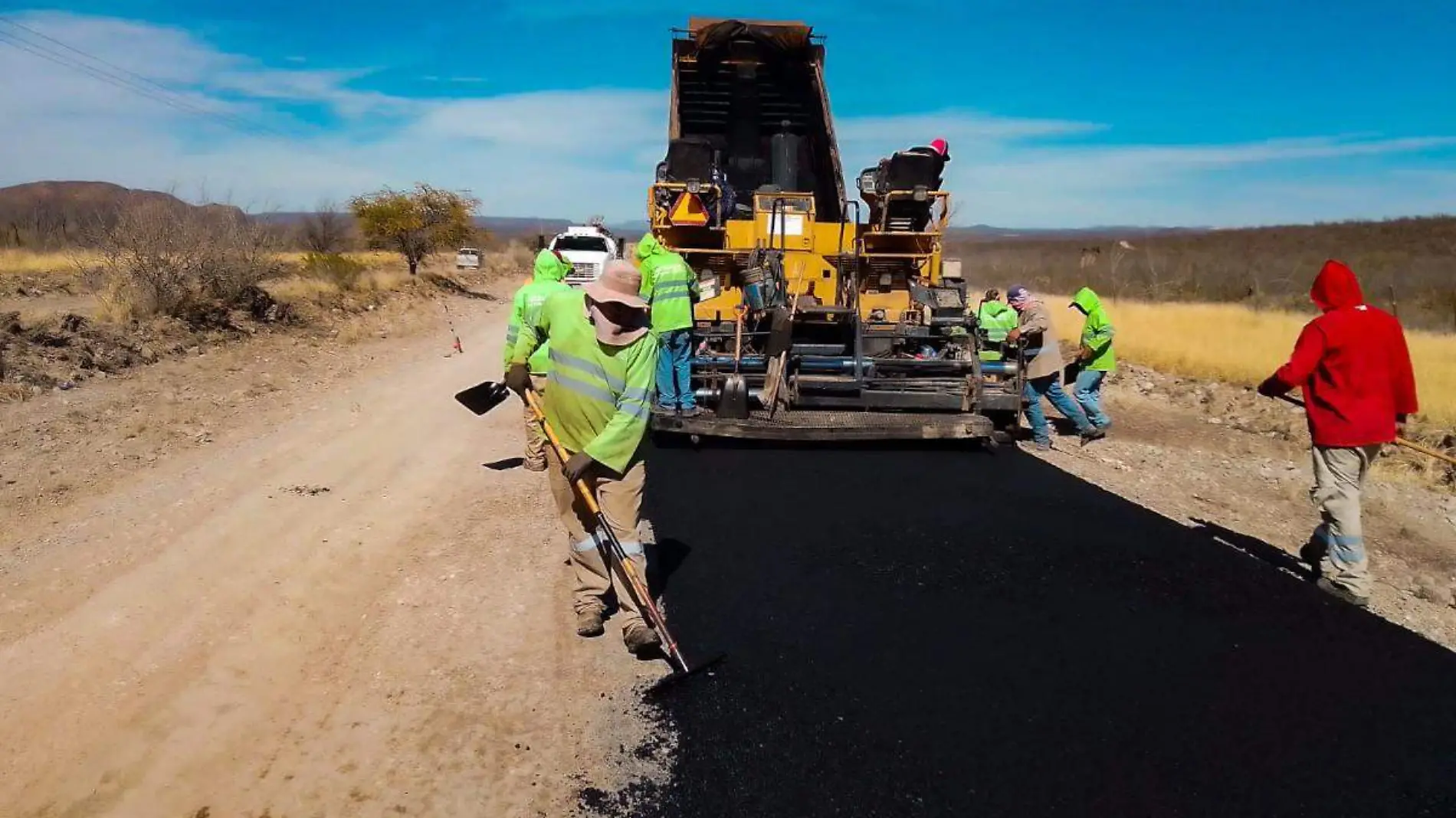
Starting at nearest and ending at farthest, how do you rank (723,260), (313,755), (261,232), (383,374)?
(313,755) < (723,260) < (383,374) < (261,232)

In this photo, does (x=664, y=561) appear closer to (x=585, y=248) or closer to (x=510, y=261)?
(x=585, y=248)

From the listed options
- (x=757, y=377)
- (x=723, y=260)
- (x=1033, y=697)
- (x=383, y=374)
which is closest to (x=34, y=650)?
(x=1033, y=697)

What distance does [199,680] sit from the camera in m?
3.56

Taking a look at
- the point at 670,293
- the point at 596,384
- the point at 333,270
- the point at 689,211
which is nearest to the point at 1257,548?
the point at 596,384

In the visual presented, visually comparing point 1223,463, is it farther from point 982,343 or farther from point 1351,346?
point 1351,346

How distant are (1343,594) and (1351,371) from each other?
110 cm

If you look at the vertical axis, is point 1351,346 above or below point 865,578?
above

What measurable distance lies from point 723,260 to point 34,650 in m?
6.57

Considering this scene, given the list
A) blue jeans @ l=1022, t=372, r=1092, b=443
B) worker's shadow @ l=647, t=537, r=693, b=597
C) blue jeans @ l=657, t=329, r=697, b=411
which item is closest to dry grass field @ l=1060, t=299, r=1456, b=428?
blue jeans @ l=1022, t=372, r=1092, b=443

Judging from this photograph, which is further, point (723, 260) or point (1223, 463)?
point (723, 260)

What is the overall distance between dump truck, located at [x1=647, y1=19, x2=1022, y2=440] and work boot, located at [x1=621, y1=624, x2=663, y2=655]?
337 centimetres

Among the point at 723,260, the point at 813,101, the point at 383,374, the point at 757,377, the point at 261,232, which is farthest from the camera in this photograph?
the point at 261,232

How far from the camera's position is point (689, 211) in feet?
28.8

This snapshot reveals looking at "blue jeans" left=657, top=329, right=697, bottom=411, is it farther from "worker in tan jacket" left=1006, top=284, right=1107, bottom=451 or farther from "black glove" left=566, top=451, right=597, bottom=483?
"black glove" left=566, top=451, right=597, bottom=483
